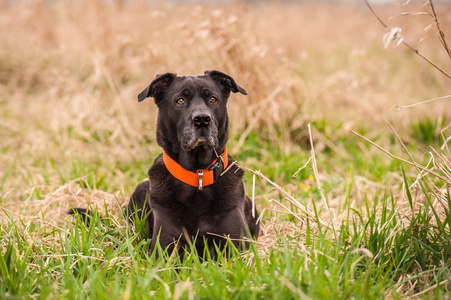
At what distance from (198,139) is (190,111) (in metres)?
0.22

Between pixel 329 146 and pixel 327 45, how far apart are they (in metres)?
7.14

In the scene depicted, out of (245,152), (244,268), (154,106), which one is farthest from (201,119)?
(154,106)

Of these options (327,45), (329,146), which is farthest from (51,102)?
(327,45)

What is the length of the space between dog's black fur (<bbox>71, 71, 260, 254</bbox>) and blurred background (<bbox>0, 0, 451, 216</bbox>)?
136 centimetres

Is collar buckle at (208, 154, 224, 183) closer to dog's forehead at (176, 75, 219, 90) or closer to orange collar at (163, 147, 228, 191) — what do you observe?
orange collar at (163, 147, 228, 191)

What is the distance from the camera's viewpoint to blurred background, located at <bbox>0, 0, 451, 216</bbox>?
5383mm

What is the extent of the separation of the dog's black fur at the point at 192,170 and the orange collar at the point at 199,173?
0.05m

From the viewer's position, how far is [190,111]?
10.3ft

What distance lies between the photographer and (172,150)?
335cm

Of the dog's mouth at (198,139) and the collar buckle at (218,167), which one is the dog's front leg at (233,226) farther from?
the dog's mouth at (198,139)

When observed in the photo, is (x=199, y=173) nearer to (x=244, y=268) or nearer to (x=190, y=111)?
(x=190, y=111)

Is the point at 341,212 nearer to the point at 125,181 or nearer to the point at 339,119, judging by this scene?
the point at 125,181

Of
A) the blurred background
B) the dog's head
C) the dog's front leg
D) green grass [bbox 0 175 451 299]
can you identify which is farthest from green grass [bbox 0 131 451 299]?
the blurred background

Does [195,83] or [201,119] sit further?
[195,83]
